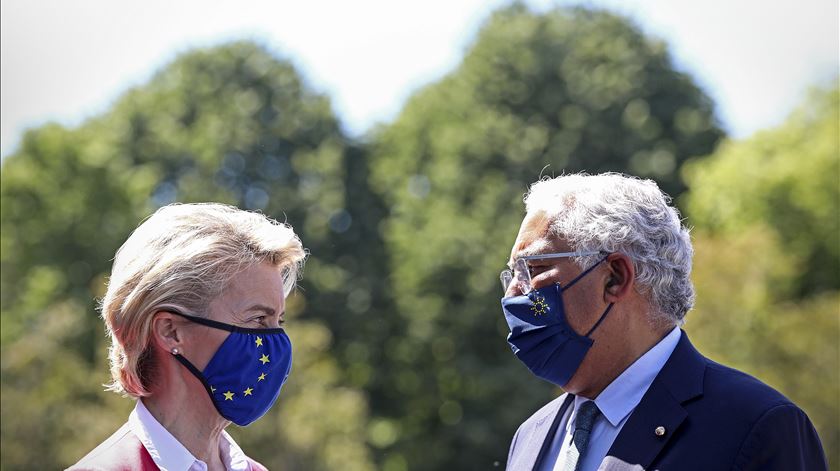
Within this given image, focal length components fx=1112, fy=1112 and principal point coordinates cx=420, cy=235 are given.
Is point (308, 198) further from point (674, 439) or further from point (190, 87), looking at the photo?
point (674, 439)

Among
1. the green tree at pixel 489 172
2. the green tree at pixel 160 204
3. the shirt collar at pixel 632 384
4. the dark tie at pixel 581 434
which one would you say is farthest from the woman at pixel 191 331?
the green tree at pixel 489 172

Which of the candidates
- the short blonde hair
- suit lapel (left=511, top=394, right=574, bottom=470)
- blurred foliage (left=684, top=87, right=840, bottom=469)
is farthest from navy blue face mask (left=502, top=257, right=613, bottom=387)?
blurred foliage (left=684, top=87, right=840, bottom=469)

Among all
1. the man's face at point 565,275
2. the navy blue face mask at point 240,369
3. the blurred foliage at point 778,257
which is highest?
the man's face at point 565,275

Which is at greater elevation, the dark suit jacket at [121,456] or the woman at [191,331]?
the woman at [191,331]

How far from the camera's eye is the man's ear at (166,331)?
15.3ft

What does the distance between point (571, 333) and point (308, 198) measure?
3052 cm

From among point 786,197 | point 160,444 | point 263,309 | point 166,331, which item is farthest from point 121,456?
point 786,197

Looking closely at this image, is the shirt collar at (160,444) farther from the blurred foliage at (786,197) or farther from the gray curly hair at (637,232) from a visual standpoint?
the blurred foliage at (786,197)

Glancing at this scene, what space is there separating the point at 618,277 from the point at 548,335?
433 millimetres

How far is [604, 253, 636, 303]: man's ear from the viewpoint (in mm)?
5145

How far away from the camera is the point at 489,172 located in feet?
113

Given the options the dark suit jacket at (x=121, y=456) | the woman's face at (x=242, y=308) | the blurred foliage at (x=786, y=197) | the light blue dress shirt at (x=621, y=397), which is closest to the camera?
the dark suit jacket at (x=121, y=456)

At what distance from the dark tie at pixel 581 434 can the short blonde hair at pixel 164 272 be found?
1650 mm

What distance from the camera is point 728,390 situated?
4.76 m
